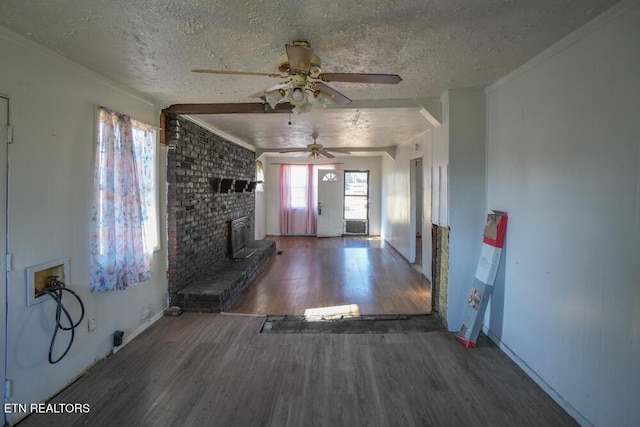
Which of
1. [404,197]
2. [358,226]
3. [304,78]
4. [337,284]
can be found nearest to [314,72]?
[304,78]

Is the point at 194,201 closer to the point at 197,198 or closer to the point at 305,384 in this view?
the point at 197,198

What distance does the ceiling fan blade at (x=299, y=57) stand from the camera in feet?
5.84

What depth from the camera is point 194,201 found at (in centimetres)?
432

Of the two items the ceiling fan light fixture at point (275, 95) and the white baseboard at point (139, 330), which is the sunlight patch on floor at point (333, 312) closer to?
the white baseboard at point (139, 330)

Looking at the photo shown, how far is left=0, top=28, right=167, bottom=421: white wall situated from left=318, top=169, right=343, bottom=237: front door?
6782 millimetres

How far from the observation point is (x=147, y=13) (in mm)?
1771

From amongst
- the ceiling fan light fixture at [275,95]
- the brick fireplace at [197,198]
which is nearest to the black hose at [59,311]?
the brick fireplace at [197,198]

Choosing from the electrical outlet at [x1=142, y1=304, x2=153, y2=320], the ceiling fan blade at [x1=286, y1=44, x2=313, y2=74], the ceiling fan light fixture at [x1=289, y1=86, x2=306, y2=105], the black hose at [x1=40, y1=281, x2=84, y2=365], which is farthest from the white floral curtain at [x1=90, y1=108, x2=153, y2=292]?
the ceiling fan blade at [x1=286, y1=44, x2=313, y2=74]

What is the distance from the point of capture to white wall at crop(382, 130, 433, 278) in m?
5.13

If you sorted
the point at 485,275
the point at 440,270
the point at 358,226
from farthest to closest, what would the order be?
the point at 358,226
the point at 440,270
the point at 485,275

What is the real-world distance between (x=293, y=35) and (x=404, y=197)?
16.4 ft

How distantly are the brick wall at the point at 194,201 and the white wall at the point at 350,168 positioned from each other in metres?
3.60

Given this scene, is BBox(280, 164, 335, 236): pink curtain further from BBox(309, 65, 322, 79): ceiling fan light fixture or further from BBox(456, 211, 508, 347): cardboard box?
BBox(309, 65, 322, 79): ceiling fan light fixture

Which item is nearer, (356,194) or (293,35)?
(293,35)
